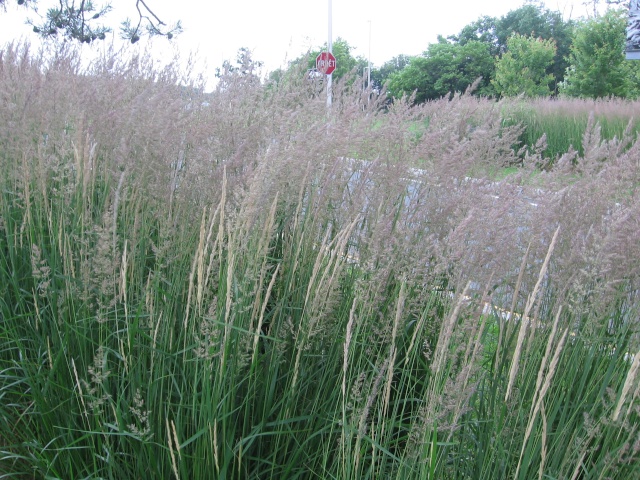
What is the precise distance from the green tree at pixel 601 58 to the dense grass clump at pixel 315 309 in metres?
21.5

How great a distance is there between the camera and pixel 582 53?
2189 centimetres

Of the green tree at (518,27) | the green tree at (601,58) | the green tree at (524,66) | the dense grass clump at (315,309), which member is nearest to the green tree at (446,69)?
the green tree at (518,27)

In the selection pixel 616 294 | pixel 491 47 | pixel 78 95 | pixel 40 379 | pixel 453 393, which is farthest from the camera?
pixel 491 47

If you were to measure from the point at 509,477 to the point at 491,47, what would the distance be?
5418 centimetres

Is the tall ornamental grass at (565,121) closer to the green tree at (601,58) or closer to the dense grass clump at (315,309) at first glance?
the green tree at (601,58)

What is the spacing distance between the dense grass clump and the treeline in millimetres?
1135

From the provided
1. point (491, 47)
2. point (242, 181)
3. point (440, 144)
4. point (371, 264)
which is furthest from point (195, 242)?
point (491, 47)

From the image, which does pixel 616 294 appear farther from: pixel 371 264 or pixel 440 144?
pixel 440 144

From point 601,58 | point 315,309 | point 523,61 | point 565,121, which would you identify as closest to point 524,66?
point 523,61

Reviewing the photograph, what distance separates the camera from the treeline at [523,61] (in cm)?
2136

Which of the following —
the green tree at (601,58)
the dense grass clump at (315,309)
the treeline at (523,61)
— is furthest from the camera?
the treeline at (523,61)

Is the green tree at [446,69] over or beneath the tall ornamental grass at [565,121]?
over

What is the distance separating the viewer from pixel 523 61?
30297mm

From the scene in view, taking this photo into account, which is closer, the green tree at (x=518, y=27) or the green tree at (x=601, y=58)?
the green tree at (x=601, y=58)
